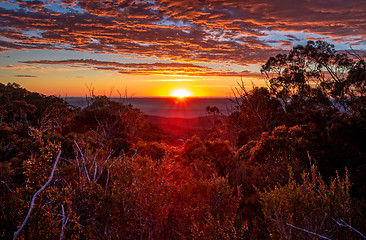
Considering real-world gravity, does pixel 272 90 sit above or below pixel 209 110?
above

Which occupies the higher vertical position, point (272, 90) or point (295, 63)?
point (295, 63)

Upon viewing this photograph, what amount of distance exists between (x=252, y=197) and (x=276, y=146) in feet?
11.2

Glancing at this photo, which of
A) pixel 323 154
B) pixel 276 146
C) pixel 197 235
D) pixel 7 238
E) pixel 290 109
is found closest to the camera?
pixel 197 235

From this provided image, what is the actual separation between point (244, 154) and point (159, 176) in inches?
288

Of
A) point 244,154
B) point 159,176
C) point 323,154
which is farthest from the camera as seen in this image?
point 244,154

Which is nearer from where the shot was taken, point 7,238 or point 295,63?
point 7,238

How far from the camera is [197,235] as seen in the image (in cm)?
415

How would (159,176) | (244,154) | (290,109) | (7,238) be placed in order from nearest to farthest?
(7,238) → (159,176) → (244,154) → (290,109)

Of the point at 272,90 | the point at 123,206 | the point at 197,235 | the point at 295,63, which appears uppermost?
the point at 295,63

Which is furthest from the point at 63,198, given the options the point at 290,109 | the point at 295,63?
the point at 295,63

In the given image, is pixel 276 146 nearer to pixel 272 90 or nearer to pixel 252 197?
pixel 252 197

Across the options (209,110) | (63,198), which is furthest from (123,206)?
(209,110)

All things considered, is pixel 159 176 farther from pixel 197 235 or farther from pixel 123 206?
pixel 197 235

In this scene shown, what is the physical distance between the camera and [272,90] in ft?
92.6
